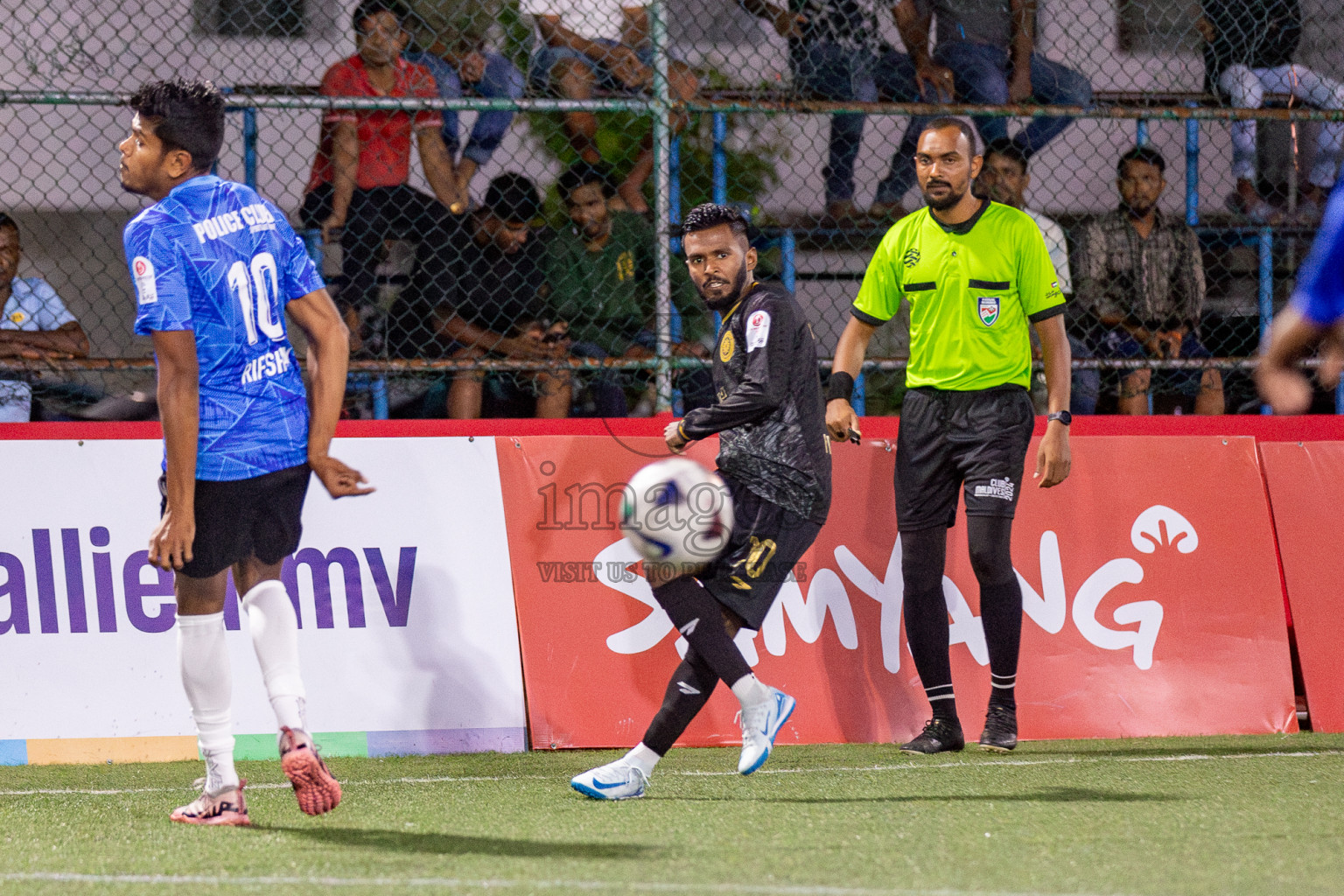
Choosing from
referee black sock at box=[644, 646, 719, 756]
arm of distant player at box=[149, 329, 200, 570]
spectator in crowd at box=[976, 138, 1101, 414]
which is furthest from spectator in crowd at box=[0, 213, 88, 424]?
spectator in crowd at box=[976, 138, 1101, 414]

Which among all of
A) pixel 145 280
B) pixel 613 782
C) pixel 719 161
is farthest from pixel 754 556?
pixel 719 161

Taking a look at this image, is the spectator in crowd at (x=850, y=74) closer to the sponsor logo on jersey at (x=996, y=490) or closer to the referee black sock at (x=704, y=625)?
the sponsor logo on jersey at (x=996, y=490)

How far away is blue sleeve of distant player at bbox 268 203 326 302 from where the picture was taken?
373 centimetres

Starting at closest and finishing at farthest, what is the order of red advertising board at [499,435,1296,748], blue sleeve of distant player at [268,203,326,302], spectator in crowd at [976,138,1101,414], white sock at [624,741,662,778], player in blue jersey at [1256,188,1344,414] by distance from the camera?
player in blue jersey at [1256,188,1344,414], blue sleeve of distant player at [268,203,326,302], white sock at [624,741,662,778], red advertising board at [499,435,1296,748], spectator in crowd at [976,138,1101,414]

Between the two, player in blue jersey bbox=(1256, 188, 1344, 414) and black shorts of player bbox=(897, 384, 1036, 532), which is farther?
black shorts of player bbox=(897, 384, 1036, 532)

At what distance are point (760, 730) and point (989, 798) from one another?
0.68 m

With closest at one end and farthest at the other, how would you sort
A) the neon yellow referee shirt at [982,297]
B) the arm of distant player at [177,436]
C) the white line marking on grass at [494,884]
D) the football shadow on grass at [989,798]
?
the white line marking on grass at [494,884] → the arm of distant player at [177,436] → the football shadow on grass at [989,798] → the neon yellow referee shirt at [982,297]

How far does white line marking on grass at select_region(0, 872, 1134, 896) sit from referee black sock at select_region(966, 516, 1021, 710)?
2197 millimetres

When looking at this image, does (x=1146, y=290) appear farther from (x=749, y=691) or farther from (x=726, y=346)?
(x=749, y=691)

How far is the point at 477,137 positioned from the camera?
256 inches

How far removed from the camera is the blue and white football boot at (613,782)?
3.95m

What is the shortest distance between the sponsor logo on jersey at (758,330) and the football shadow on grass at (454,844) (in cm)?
162

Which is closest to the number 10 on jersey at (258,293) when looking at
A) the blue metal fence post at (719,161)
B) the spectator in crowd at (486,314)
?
the spectator in crowd at (486,314)

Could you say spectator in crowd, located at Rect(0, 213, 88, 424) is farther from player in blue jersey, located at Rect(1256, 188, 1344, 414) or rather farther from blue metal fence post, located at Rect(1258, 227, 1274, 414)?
blue metal fence post, located at Rect(1258, 227, 1274, 414)
